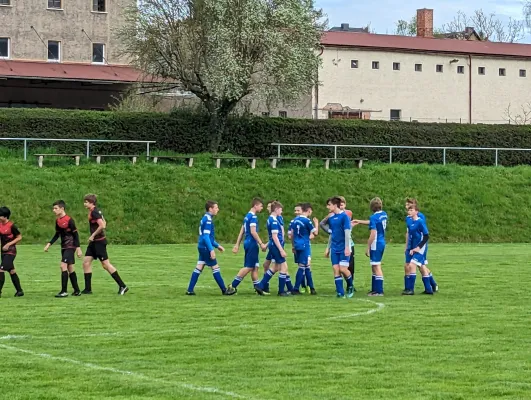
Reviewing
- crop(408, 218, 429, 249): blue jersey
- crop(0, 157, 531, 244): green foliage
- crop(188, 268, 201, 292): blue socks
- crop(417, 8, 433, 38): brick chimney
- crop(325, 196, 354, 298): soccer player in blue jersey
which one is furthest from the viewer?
crop(417, 8, 433, 38): brick chimney

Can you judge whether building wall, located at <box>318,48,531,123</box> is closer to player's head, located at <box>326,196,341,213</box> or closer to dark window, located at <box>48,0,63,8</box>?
dark window, located at <box>48,0,63,8</box>

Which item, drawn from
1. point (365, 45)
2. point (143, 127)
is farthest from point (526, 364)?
point (365, 45)

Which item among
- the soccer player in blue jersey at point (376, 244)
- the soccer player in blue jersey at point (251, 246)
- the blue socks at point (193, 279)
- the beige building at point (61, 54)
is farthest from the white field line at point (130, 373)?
the beige building at point (61, 54)

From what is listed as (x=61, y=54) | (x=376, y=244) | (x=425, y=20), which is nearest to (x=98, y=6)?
(x=61, y=54)

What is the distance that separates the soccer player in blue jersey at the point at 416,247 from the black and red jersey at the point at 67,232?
6.41 meters

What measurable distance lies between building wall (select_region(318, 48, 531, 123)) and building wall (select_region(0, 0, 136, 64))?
14.7m

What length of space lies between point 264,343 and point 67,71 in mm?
50089

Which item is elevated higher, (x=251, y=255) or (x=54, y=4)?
(x=54, y=4)

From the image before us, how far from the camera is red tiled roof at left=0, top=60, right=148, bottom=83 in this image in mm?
59938

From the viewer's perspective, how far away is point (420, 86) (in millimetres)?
75125

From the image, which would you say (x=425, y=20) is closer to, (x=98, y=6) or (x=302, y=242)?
(x=98, y=6)

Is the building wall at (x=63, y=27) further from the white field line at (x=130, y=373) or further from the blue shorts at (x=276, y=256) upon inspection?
the white field line at (x=130, y=373)

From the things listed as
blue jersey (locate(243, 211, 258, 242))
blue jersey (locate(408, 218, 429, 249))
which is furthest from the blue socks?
blue jersey (locate(408, 218, 429, 249))

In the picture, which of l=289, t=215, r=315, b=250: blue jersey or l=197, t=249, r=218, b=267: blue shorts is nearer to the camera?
l=197, t=249, r=218, b=267: blue shorts
